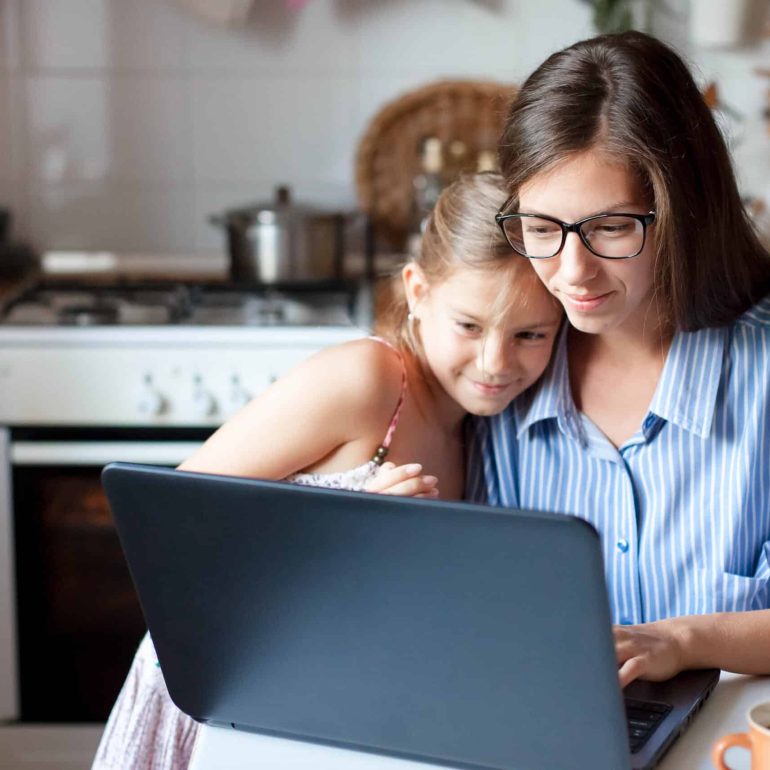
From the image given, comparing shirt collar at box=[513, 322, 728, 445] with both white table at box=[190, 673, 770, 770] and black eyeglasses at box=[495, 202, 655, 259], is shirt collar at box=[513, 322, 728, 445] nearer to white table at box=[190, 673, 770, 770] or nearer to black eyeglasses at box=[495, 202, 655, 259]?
black eyeglasses at box=[495, 202, 655, 259]

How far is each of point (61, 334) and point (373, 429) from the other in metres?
1.01

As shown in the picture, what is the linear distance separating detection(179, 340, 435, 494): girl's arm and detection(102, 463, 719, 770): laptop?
31 cm

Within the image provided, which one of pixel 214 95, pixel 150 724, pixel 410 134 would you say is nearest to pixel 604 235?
pixel 150 724

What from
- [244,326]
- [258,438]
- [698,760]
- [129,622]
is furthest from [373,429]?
[129,622]

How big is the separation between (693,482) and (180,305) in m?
1.25

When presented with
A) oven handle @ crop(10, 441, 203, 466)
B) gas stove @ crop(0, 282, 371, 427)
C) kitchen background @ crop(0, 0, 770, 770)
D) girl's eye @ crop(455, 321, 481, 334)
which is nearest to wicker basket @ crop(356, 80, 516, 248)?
kitchen background @ crop(0, 0, 770, 770)

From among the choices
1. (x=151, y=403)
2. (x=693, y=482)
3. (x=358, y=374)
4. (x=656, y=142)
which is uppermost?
(x=656, y=142)

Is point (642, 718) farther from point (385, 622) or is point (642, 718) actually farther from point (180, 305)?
point (180, 305)

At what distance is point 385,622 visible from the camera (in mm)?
891

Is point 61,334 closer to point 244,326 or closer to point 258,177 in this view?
point 244,326

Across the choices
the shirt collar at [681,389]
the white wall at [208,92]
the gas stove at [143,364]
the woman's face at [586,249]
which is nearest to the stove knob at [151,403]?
the gas stove at [143,364]

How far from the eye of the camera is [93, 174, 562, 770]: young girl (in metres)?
1.28

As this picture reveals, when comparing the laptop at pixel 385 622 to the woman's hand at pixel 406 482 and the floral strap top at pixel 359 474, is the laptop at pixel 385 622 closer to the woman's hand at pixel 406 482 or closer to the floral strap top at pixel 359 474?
the woman's hand at pixel 406 482

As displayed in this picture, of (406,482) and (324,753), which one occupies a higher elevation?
(406,482)
